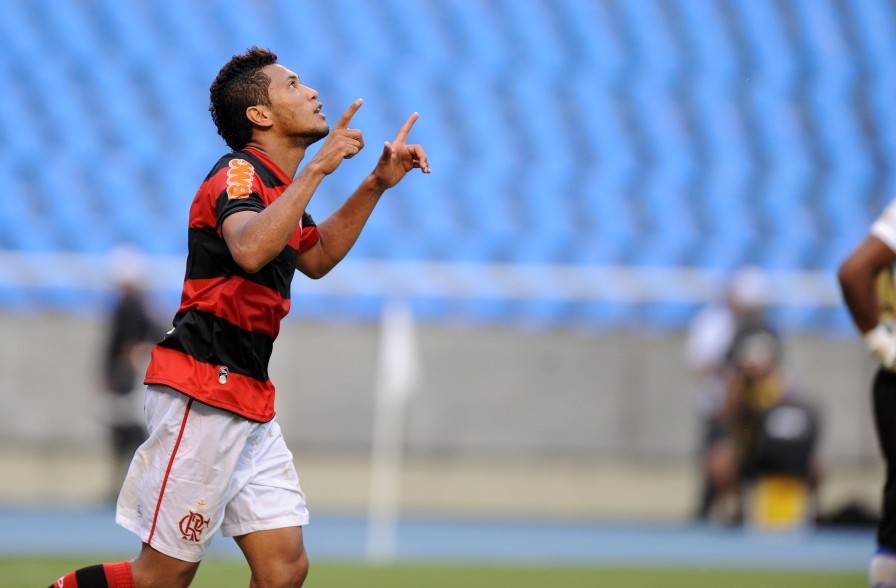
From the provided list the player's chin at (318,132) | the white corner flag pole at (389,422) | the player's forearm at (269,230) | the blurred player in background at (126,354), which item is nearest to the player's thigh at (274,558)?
the player's forearm at (269,230)

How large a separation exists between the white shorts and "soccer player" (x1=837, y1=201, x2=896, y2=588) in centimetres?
197

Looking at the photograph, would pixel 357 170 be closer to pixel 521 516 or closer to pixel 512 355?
pixel 512 355

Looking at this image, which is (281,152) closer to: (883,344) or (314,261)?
(314,261)

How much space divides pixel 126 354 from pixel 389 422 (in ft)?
7.65

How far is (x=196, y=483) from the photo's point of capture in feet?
14.4

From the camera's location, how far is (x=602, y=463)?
12.9 metres

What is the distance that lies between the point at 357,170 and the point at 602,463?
377 cm

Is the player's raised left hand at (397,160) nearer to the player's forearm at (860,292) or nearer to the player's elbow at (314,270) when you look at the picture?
the player's elbow at (314,270)

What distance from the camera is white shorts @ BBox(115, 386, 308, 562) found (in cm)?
440

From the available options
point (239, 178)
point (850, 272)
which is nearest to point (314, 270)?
point (239, 178)

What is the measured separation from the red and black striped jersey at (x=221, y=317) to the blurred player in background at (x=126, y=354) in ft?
25.2

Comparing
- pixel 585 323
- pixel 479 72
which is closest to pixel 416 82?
pixel 479 72

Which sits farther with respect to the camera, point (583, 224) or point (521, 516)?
point (583, 224)

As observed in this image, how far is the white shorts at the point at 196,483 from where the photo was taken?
4.40 metres
